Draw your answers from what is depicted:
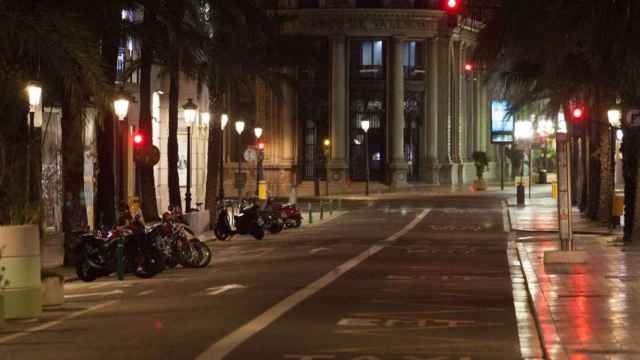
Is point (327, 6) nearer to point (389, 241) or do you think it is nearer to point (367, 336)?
point (389, 241)

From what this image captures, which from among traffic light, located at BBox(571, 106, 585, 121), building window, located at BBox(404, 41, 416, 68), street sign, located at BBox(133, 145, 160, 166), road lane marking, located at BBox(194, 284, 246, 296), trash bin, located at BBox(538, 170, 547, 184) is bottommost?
road lane marking, located at BBox(194, 284, 246, 296)

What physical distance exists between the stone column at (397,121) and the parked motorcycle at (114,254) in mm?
67374

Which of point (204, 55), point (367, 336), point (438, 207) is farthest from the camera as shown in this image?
point (438, 207)

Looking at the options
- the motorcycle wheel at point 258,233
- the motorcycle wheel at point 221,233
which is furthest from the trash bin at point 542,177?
the motorcycle wheel at point 221,233

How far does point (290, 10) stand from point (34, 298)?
76.1 metres

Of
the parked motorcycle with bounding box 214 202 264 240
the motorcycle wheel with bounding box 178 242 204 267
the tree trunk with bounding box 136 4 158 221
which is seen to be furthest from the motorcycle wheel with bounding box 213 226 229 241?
the motorcycle wheel with bounding box 178 242 204 267

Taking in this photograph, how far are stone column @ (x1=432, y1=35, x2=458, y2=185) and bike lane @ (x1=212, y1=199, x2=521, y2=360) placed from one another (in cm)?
6673

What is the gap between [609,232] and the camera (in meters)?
44.8

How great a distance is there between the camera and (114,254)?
2958 cm

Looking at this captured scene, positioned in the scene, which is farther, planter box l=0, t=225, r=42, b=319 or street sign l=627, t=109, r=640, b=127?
street sign l=627, t=109, r=640, b=127

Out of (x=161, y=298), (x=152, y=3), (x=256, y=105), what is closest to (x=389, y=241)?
(x=152, y=3)

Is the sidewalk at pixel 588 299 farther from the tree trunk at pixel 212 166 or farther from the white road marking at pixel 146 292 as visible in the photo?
the tree trunk at pixel 212 166

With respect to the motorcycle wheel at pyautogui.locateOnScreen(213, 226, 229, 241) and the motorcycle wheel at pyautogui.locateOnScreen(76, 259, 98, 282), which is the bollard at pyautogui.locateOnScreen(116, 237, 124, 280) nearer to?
the motorcycle wheel at pyautogui.locateOnScreen(76, 259, 98, 282)

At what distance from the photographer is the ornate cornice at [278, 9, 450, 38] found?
96625 millimetres
